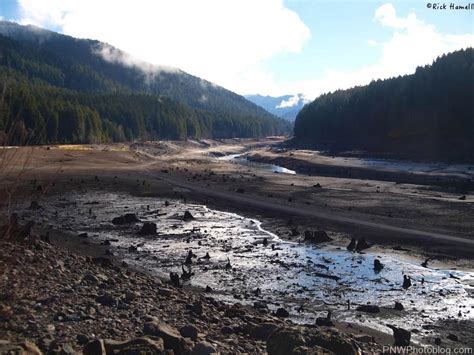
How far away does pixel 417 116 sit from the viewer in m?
104

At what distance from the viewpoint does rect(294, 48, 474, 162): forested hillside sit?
91.8 m

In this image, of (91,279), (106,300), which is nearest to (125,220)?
(91,279)

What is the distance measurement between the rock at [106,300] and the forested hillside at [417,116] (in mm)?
82691

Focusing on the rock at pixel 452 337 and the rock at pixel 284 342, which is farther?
the rock at pixel 452 337

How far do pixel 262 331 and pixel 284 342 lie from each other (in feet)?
5.89

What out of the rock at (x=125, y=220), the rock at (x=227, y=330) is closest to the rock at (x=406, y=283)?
the rock at (x=227, y=330)

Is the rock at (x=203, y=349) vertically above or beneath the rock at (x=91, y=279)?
beneath

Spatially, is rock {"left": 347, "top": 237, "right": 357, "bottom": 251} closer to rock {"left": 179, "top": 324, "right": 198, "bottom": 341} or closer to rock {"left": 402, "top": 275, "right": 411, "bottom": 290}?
rock {"left": 402, "top": 275, "right": 411, "bottom": 290}

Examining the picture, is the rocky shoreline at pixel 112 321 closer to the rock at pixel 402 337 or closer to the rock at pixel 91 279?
the rock at pixel 91 279

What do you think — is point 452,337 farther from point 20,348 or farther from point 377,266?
point 20,348

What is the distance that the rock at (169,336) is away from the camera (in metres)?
7.94

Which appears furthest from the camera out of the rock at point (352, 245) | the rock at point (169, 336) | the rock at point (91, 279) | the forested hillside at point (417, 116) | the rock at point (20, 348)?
the forested hillside at point (417, 116)

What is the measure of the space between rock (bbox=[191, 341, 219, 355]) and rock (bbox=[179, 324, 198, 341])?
2.15 ft

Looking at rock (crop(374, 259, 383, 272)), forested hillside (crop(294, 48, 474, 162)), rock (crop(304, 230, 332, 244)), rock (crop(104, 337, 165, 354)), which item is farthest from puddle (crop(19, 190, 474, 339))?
forested hillside (crop(294, 48, 474, 162))
